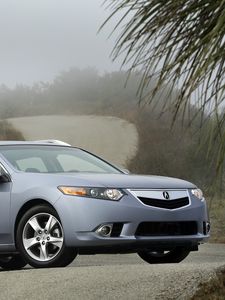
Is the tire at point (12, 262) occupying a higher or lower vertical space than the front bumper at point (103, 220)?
lower

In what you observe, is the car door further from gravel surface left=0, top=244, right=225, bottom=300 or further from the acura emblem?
the acura emblem

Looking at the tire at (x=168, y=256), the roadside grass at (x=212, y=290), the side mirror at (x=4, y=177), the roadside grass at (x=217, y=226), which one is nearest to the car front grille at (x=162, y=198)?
the tire at (x=168, y=256)

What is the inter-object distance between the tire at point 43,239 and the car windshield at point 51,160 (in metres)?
0.72

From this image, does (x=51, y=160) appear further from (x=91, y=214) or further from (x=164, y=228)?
(x=164, y=228)

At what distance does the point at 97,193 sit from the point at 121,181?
0.35 m

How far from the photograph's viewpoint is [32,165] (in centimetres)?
965

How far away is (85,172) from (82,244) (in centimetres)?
116

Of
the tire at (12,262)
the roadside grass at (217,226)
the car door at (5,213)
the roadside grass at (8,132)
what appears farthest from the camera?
the roadside grass at (8,132)

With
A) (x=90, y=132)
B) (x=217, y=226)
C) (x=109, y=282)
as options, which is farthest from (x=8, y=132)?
(x=109, y=282)

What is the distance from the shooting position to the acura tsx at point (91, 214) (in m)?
8.52

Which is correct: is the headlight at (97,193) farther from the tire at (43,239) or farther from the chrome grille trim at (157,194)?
the tire at (43,239)

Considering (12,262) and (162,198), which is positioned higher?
(162,198)

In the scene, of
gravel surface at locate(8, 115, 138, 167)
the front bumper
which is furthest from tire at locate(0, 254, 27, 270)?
gravel surface at locate(8, 115, 138, 167)

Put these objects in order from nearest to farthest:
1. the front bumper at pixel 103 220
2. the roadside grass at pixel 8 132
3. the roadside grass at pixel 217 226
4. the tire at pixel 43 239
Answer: the front bumper at pixel 103 220
the tire at pixel 43 239
the roadside grass at pixel 217 226
the roadside grass at pixel 8 132
